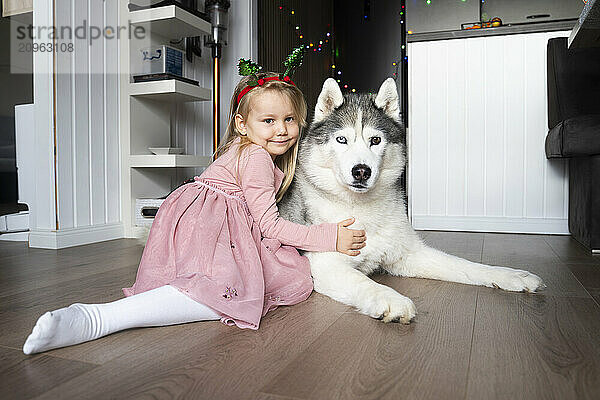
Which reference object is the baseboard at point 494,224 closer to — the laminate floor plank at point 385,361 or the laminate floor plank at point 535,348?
the laminate floor plank at point 535,348

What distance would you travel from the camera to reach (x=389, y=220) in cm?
182

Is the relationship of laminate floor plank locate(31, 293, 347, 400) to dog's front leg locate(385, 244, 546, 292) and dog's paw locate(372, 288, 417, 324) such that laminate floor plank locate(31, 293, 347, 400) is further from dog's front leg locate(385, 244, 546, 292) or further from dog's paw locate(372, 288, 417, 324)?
dog's front leg locate(385, 244, 546, 292)

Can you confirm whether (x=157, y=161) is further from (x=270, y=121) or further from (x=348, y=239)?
(x=348, y=239)

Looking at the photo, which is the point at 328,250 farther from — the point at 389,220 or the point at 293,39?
the point at 293,39

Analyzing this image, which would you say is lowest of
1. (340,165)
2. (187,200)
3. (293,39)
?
(187,200)

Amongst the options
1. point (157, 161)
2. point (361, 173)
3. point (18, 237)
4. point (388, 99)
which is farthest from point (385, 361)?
point (18, 237)

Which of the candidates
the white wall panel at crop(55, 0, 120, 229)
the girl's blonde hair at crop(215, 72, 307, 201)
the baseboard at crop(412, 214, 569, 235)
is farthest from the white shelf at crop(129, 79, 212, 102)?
the baseboard at crop(412, 214, 569, 235)

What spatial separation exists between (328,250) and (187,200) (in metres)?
0.47

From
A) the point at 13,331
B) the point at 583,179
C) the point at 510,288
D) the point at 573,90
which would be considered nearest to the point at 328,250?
the point at 510,288

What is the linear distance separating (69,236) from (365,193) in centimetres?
184

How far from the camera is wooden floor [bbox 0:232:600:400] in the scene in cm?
89

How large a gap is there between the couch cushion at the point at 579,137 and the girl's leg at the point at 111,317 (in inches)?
84.4

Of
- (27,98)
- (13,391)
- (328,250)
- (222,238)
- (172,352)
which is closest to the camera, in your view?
(13,391)

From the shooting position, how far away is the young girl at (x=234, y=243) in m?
1.23
